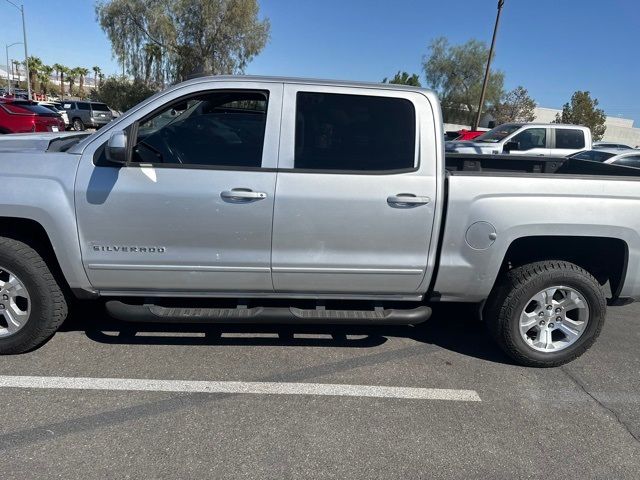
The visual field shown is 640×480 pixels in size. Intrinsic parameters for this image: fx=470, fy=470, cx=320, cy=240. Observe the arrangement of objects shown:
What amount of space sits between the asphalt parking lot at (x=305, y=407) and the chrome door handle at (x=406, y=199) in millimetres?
1213

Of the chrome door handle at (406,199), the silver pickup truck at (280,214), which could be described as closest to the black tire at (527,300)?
the silver pickup truck at (280,214)

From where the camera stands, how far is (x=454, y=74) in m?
51.0

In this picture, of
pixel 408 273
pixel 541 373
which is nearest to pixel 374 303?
pixel 408 273

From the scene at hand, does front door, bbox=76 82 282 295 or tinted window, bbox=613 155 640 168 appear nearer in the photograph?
front door, bbox=76 82 282 295

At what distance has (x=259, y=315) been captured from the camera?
3.23 meters

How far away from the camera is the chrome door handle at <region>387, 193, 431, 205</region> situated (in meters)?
3.07

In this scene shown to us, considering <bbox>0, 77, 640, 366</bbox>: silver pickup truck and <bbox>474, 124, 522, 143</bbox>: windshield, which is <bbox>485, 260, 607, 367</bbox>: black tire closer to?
<bbox>0, 77, 640, 366</bbox>: silver pickup truck

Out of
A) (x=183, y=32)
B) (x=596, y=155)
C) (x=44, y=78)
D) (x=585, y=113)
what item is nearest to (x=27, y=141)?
(x=596, y=155)

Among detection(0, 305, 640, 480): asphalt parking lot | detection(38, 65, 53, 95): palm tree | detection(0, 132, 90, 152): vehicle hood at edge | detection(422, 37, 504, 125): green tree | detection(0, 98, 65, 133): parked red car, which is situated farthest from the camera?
detection(38, 65, 53, 95): palm tree

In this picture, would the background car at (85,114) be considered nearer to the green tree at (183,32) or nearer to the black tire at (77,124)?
the black tire at (77,124)

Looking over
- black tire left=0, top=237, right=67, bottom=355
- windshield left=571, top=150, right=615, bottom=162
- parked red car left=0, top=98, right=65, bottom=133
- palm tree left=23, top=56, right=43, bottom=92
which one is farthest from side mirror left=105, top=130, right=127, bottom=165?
palm tree left=23, top=56, right=43, bottom=92

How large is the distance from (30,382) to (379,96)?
2.94 m

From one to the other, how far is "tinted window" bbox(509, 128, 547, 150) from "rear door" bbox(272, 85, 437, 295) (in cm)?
1089

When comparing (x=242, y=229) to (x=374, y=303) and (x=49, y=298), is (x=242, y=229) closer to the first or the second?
(x=374, y=303)
